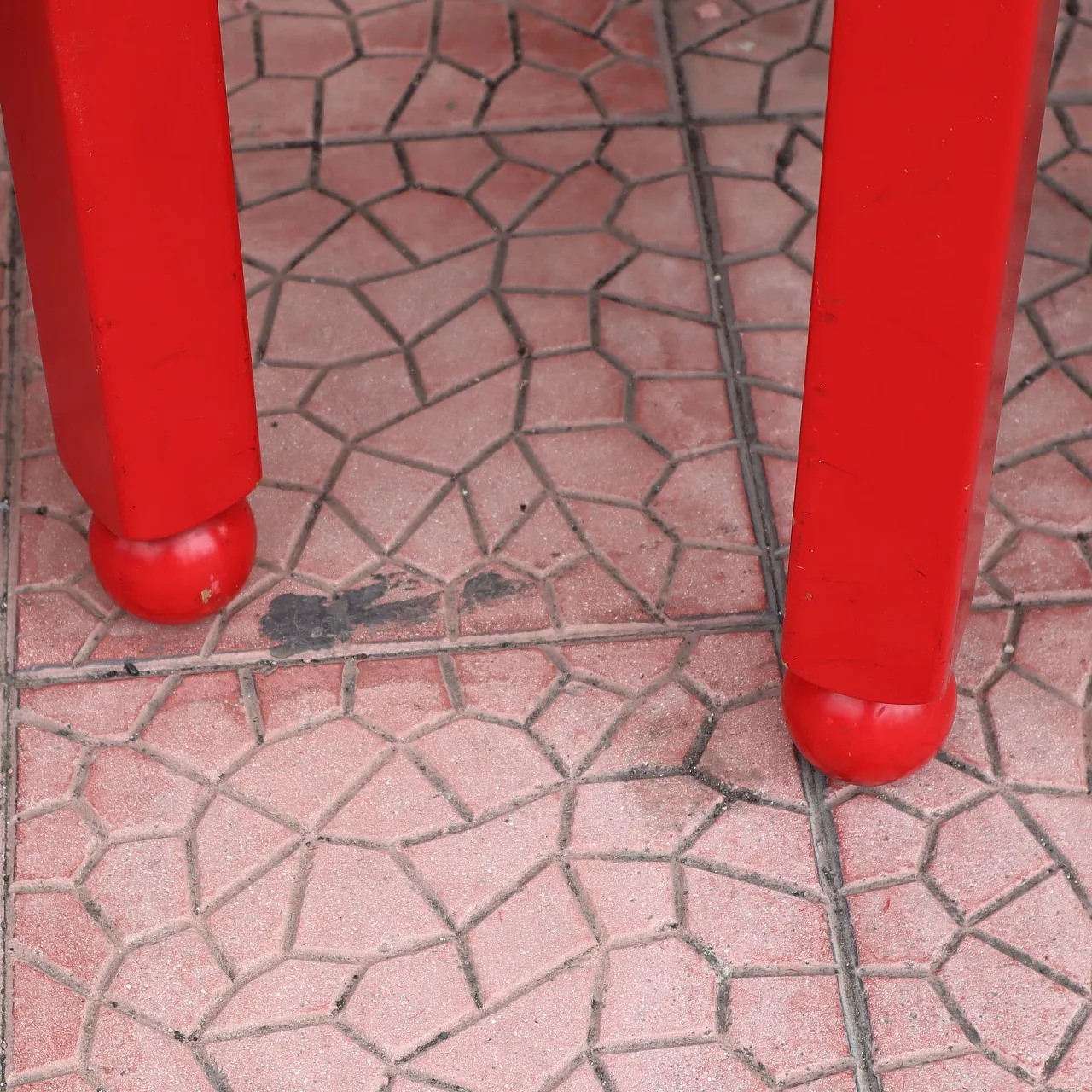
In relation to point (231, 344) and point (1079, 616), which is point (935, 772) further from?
point (231, 344)

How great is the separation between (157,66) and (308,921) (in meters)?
1.27

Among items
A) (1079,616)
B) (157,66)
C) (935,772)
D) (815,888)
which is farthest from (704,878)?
(157,66)

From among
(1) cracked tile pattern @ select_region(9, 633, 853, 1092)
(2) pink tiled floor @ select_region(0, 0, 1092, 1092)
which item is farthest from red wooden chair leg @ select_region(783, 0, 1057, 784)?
(1) cracked tile pattern @ select_region(9, 633, 853, 1092)

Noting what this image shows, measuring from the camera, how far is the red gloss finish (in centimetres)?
206

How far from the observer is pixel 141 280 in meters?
2.27

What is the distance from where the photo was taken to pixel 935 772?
2533mm

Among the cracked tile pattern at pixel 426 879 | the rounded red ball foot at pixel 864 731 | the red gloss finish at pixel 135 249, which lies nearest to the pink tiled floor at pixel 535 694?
the cracked tile pattern at pixel 426 879

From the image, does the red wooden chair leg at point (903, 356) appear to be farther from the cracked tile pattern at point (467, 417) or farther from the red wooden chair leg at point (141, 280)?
the red wooden chair leg at point (141, 280)

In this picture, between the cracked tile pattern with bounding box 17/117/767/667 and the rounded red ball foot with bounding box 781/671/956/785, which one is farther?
the cracked tile pattern with bounding box 17/117/767/667

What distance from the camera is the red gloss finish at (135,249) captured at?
2059 millimetres

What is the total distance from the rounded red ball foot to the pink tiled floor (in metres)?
0.11

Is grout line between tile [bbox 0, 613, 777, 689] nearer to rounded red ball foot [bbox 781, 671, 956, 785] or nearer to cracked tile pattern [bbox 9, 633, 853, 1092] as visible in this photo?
cracked tile pattern [bbox 9, 633, 853, 1092]

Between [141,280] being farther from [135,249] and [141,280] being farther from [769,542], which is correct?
[769,542]

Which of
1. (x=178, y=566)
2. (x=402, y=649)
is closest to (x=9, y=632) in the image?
(x=178, y=566)
